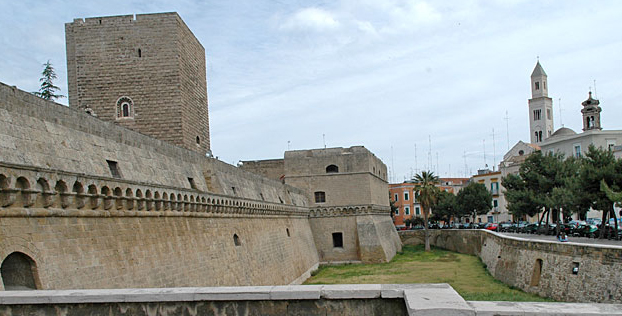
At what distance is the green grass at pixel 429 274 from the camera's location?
21938mm

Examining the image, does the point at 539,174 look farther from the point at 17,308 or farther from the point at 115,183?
the point at 17,308

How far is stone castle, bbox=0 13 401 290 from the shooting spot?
910cm

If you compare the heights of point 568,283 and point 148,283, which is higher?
point 148,283

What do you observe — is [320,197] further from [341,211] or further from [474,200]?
[474,200]

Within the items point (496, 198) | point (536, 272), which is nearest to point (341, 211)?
point (536, 272)

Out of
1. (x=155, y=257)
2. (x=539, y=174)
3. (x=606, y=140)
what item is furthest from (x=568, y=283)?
(x=606, y=140)

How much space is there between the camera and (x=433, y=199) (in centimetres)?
4378

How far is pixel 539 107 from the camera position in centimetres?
7900

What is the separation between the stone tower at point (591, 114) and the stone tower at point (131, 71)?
4147 centimetres

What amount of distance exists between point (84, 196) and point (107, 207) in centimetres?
87

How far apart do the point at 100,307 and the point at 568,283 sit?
15631mm

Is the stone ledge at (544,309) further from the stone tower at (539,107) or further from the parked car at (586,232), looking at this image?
the stone tower at (539,107)

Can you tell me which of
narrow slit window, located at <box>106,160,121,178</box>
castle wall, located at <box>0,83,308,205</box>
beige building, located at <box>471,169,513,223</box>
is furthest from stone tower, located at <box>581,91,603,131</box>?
narrow slit window, located at <box>106,160,121,178</box>

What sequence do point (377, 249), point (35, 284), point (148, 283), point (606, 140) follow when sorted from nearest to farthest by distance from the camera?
point (35, 284) < point (148, 283) < point (377, 249) < point (606, 140)
